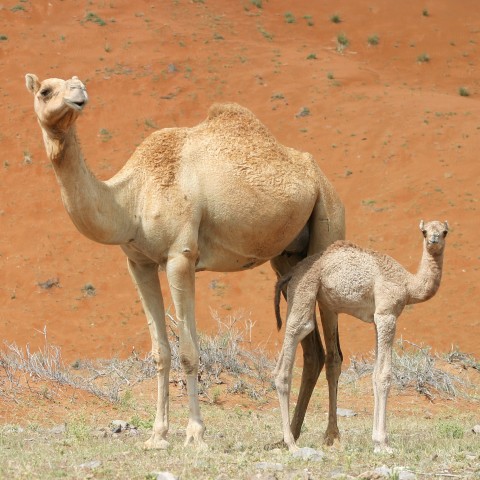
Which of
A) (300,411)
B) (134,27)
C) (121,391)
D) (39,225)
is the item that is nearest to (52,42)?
(134,27)

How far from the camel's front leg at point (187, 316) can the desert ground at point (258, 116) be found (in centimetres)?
837

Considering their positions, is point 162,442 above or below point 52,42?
above

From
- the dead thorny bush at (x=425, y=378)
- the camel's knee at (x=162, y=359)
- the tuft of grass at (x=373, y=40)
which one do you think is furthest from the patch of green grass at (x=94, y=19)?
the camel's knee at (x=162, y=359)

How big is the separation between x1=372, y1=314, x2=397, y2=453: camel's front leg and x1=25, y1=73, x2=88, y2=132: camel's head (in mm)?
2969

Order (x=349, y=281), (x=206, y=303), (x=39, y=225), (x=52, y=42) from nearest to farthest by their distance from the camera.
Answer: (x=349, y=281), (x=206, y=303), (x=39, y=225), (x=52, y=42)

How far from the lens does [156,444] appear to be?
861 centimetres

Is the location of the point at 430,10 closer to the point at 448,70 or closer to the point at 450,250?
the point at 448,70

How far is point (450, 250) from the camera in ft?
91.9

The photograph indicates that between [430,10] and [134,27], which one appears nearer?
[134,27]

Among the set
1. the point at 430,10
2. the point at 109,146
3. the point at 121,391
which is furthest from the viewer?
the point at 430,10

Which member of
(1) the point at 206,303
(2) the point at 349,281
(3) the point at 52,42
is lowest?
(1) the point at 206,303

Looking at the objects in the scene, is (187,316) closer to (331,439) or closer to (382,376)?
(382,376)

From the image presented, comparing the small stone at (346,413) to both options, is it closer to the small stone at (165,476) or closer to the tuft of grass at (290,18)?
the small stone at (165,476)

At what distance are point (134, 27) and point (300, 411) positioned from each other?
39.6 meters
